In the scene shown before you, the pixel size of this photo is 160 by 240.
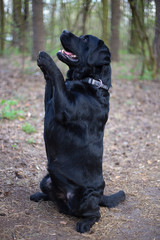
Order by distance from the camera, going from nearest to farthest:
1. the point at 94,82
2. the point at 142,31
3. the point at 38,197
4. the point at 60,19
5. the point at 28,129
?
the point at 94,82 → the point at 38,197 → the point at 28,129 → the point at 60,19 → the point at 142,31

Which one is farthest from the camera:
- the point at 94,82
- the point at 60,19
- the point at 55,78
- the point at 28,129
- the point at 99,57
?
the point at 60,19

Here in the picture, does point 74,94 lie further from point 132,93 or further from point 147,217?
point 132,93

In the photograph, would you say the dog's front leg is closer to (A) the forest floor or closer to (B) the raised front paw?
(B) the raised front paw

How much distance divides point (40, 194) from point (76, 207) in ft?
2.13

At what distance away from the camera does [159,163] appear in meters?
4.90

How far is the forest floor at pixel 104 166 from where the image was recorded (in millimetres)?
2840

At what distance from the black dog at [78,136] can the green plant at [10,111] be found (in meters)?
2.84

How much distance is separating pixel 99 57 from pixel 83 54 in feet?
0.63

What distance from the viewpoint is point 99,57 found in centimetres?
308

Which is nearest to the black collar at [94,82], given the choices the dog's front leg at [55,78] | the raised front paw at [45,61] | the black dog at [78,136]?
the black dog at [78,136]

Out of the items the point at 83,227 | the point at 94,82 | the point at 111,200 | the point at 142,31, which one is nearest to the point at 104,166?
the point at 111,200

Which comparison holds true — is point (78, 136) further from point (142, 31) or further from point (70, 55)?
point (142, 31)

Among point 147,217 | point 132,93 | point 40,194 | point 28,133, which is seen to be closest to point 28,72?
point 132,93

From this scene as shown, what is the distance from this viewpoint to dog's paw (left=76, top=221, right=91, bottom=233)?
9.16ft
